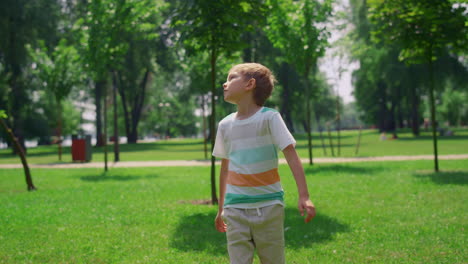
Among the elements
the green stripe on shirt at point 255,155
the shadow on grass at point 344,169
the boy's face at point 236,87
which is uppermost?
the boy's face at point 236,87

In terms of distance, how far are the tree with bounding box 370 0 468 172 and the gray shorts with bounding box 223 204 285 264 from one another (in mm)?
10218

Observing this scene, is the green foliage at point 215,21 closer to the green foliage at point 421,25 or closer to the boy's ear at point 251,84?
the green foliage at point 421,25

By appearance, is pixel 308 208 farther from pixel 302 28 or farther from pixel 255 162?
pixel 302 28

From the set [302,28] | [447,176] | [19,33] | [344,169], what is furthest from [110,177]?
[19,33]

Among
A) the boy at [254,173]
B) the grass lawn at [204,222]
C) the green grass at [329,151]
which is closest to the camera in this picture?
the boy at [254,173]

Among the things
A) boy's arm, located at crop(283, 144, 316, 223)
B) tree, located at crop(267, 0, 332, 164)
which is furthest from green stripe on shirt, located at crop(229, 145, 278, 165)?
tree, located at crop(267, 0, 332, 164)

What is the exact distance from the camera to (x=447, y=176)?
12.3 meters

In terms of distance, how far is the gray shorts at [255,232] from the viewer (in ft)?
10.1

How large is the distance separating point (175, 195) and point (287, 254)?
5654 mm

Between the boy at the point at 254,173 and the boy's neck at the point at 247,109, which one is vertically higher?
the boy's neck at the point at 247,109

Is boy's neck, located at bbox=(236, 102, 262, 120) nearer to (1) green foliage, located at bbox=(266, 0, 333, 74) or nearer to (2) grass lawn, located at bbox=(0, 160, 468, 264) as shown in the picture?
(2) grass lawn, located at bbox=(0, 160, 468, 264)

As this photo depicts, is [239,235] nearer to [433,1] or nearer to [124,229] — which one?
[124,229]

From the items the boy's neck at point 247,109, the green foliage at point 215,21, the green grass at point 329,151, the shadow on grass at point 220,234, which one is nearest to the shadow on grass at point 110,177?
the green foliage at point 215,21

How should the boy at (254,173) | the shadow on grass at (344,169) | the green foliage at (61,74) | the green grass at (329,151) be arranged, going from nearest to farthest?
the boy at (254,173) → the shadow on grass at (344,169) → the green grass at (329,151) → the green foliage at (61,74)
